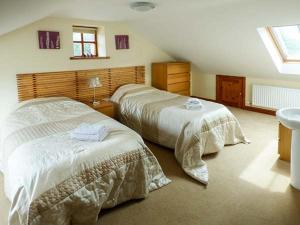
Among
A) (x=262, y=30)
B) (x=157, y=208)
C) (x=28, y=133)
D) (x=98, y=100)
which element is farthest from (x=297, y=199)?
(x=98, y=100)

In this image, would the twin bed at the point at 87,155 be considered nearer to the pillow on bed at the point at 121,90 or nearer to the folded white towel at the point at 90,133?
the folded white towel at the point at 90,133

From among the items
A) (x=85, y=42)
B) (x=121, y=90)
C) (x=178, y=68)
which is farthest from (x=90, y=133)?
(x=178, y=68)

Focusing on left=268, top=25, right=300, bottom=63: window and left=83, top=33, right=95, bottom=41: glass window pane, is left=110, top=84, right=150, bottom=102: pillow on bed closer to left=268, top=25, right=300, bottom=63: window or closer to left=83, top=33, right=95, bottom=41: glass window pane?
left=83, top=33, right=95, bottom=41: glass window pane

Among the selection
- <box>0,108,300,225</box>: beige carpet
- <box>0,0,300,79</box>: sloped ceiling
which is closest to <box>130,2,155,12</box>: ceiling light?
<box>0,0,300,79</box>: sloped ceiling

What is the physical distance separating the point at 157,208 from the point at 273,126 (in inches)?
112

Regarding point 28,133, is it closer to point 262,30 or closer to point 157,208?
point 157,208

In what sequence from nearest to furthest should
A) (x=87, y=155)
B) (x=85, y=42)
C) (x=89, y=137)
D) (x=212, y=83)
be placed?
(x=87, y=155)
(x=89, y=137)
(x=85, y=42)
(x=212, y=83)

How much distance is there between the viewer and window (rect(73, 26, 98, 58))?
13.9ft

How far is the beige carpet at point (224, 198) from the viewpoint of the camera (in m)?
2.05

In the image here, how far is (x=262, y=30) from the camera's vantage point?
3.60 metres

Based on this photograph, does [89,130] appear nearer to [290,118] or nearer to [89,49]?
[290,118]

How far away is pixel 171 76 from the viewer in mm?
5203

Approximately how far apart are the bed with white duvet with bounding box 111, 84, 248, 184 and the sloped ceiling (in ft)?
3.83

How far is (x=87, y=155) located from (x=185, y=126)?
1396 mm
